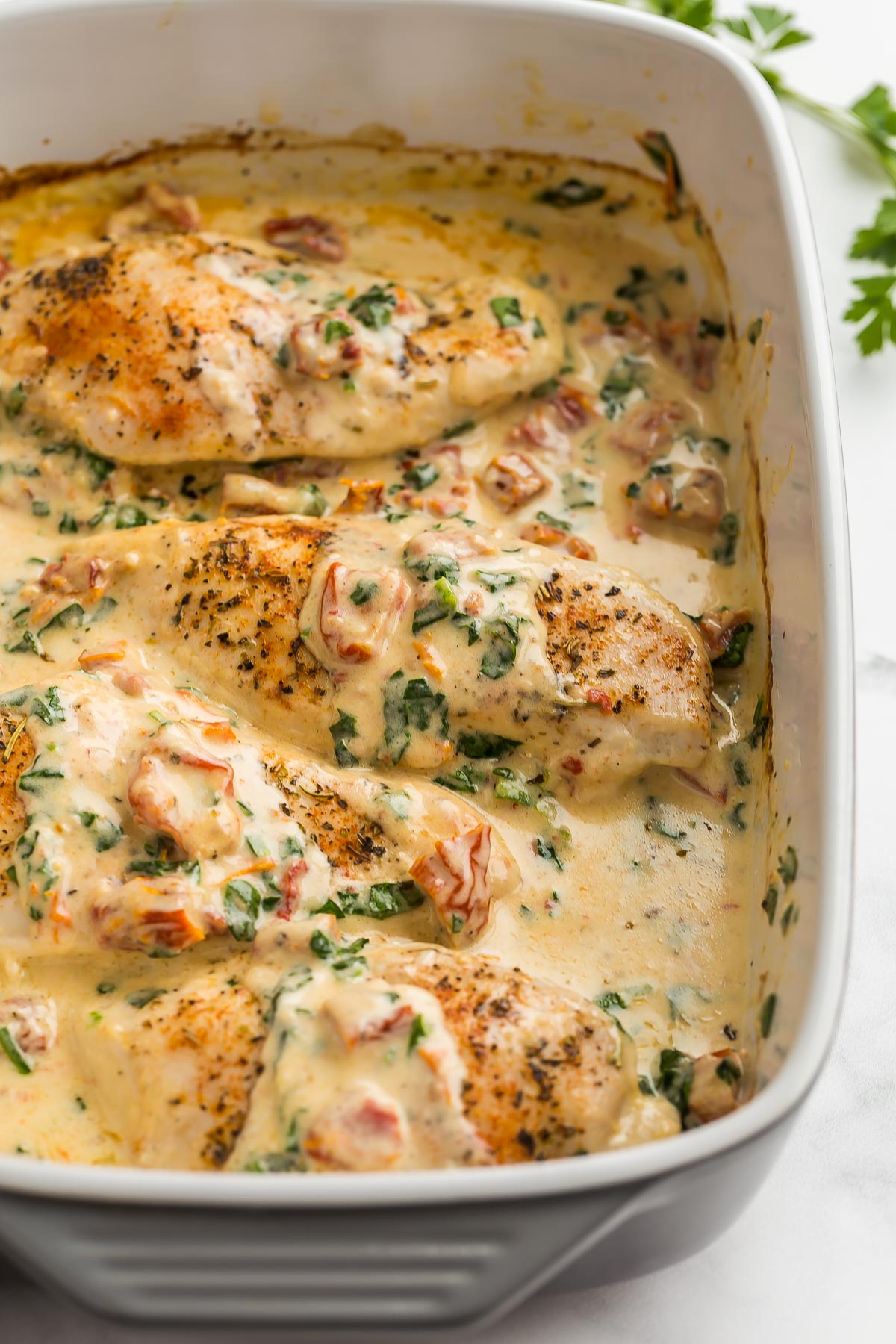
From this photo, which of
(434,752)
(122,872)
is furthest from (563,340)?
(122,872)

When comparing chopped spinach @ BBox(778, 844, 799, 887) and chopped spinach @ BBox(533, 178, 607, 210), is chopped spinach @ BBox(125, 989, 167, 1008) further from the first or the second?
chopped spinach @ BBox(533, 178, 607, 210)

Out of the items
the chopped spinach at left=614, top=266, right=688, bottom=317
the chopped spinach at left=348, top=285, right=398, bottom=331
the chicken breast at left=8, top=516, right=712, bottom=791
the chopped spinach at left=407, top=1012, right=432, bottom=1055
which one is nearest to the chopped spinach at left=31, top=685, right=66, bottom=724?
the chicken breast at left=8, top=516, right=712, bottom=791

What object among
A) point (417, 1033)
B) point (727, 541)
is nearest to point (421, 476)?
point (727, 541)

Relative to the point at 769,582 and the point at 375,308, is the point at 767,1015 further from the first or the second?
the point at 375,308

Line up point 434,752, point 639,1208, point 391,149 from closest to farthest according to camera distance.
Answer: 1. point 639,1208
2. point 434,752
3. point 391,149

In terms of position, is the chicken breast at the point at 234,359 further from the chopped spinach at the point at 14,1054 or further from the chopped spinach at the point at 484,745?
the chopped spinach at the point at 14,1054

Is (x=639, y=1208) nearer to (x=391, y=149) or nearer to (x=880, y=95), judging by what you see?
(x=391, y=149)

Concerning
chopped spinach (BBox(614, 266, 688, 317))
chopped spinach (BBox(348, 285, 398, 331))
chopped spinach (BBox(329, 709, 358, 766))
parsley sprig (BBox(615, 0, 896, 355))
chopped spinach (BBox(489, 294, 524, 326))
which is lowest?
chopped spinach (BBox(329, 709, 358, 766))

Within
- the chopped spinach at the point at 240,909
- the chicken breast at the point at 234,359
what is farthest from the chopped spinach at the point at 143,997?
the chicken breast at the point at 234,359
